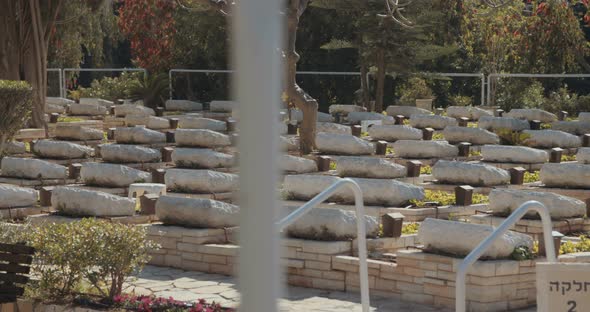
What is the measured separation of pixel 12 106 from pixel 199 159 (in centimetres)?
357

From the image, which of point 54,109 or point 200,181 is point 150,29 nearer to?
point 54,109

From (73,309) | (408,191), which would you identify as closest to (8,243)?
(73,309)

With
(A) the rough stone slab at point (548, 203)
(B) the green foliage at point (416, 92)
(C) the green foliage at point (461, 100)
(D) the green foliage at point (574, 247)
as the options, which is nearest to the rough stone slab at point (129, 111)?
(B) the green foliage at point (416, 92)

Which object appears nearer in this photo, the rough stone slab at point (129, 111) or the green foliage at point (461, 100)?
the rough stone slab at point (129, 111)

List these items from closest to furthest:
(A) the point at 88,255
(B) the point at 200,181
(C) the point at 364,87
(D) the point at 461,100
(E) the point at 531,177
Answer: (A) the point at 88,255, (B) the point at 200,181, (E) the point at 531,177, (C) the point at 364,87, (D) the point at 461,100

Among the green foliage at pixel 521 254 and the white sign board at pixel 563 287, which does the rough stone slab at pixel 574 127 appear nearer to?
the green foliage at pixel 521 254

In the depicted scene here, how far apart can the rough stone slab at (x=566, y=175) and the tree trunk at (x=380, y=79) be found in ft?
38.8

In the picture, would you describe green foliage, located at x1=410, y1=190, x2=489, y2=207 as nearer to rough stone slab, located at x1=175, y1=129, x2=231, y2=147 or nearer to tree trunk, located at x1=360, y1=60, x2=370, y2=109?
rough stone slab, located at x1=175, y1=129, x2=231, y2=147

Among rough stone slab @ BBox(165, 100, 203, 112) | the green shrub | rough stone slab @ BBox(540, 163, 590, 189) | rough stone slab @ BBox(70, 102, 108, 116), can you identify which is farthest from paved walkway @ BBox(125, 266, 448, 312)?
rough stone slab @ BBox(165, 100, 203, 112)

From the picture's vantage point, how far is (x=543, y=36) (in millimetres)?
23906

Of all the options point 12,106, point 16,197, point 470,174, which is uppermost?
point 12,106

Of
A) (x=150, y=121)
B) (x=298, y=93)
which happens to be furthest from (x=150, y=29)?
(x=298, y=93)

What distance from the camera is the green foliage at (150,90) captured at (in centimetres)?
2924

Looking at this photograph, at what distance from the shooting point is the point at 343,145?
53.6 ft
